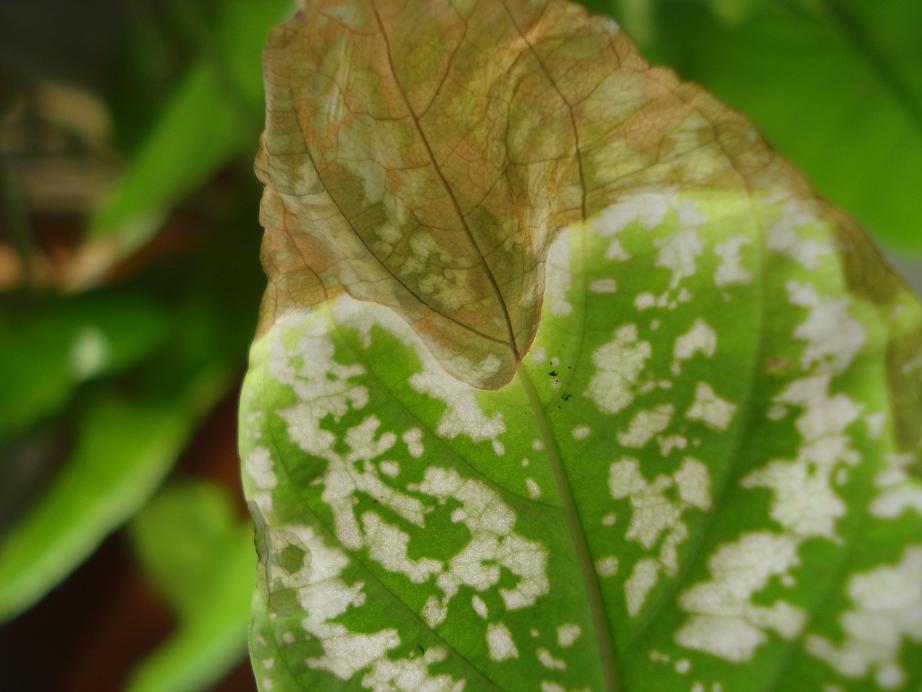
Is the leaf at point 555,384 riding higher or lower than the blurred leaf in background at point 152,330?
higher

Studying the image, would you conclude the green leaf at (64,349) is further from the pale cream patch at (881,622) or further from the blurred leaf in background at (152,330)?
the pale cream patch at (881,622)

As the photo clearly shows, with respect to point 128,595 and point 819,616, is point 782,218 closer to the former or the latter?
point 819,616

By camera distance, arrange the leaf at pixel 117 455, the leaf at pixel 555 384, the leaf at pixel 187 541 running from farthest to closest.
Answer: the leaf at pixel 187 541
the leaf at pixel 117 455
the leaf at pixel 555 384

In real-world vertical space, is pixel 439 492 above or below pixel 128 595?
above

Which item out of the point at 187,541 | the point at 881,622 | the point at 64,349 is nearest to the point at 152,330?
the point at 64,349

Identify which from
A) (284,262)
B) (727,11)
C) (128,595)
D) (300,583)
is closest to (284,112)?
(284,262)

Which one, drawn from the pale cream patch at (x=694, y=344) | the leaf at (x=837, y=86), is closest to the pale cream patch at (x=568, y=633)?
the pale cream patch at (x=694, y=344)

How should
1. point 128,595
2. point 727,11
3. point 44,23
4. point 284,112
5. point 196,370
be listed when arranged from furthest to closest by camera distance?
point 128,595 < point 44,23 < point 196,370 < point 727,11 < point 284,112
